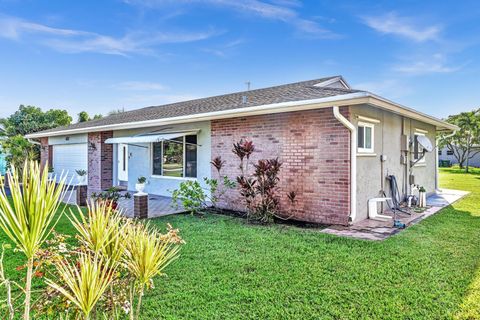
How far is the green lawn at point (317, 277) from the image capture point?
5281 mm

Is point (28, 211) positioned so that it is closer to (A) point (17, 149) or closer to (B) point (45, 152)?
(B) point (45, 152)

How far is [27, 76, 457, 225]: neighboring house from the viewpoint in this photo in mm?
11328

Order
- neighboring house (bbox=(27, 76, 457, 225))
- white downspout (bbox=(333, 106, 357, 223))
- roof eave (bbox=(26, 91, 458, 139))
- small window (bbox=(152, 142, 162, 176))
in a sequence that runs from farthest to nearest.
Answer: small window (bbox=(152, 142, 162, 176)) → neighboring house (bbox=(27, 76, 457, 225)) → white downspout (bbox=(333, 106, 357, 223)) → roof eave (bbox=(26, 91, 458, 139))

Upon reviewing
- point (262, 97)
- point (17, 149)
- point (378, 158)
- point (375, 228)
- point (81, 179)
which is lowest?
point (375, 228)

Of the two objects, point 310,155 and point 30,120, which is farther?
point 30,120

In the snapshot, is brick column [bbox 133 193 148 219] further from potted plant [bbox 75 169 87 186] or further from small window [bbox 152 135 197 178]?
potted plant [bbox 75 169 87 186]

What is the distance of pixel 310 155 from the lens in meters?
12.2

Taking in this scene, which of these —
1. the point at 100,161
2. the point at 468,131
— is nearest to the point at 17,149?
the point at 100,161

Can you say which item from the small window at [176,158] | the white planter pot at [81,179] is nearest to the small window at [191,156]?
the small window at [176,158]

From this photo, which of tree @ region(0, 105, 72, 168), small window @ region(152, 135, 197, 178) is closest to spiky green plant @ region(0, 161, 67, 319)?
small window @ region(152, 135, 197, 178)

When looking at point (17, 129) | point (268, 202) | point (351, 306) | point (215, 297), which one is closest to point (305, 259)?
point (351, 306)

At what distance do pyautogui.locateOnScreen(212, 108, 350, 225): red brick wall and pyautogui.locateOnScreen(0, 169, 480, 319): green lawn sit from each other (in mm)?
1849

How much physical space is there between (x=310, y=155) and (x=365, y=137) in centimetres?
273

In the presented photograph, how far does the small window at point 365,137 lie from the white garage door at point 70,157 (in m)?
21.6
